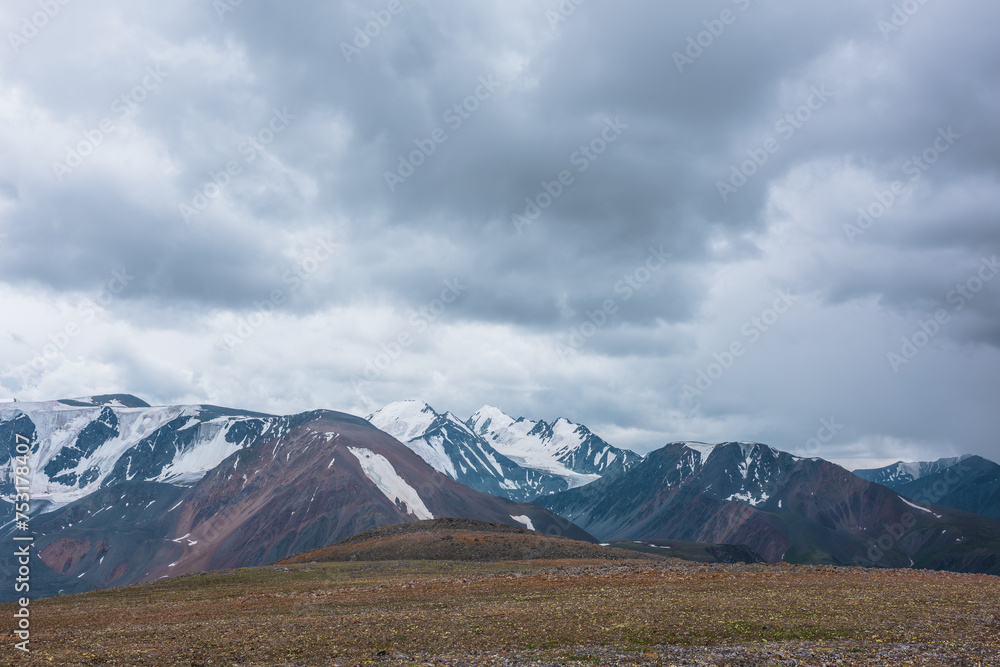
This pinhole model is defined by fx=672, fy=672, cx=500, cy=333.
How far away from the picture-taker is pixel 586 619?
1366 inches

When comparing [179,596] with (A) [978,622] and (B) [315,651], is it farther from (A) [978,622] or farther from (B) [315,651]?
(A) [978,622]

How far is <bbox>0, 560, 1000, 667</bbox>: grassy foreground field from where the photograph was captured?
2686cm

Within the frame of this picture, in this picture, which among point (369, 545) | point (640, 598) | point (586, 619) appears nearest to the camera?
point (586, 619)

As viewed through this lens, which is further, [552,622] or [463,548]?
[463,548]

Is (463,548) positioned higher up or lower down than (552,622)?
lower down

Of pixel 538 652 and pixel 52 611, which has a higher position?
pixel 538 652

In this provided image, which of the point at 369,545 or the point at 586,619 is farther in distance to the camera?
the point at 369,545

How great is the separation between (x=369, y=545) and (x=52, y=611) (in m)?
54.9

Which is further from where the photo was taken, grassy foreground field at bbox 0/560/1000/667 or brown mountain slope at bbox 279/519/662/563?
brown mountain slope at bbox 279/519/662/563

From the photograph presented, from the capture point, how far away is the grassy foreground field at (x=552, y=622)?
2686 cm

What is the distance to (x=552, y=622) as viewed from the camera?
112 ft

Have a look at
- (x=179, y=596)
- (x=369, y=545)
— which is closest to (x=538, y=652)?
(x=179, y=596)

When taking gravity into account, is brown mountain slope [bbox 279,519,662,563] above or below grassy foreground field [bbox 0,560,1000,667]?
below

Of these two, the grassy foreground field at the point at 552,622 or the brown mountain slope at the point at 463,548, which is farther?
the brown mountain slope at the point at 463,548
